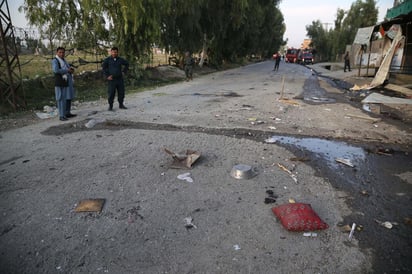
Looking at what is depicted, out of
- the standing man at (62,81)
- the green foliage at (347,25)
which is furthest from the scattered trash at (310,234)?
the green foliage at (347,25)

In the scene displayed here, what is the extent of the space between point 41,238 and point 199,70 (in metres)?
22.5

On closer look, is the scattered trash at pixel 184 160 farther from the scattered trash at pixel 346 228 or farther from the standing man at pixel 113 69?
the standing man at pixel 113 69

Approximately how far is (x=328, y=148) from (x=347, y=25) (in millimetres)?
49359

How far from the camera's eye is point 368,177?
3826 mm

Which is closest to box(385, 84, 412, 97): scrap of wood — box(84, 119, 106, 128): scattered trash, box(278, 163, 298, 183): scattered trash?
box(278, 163, 298, 183): scattered trash

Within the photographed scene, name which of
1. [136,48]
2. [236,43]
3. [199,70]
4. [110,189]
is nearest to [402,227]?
[110,189]

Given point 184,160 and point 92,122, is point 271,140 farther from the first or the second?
point 92,122

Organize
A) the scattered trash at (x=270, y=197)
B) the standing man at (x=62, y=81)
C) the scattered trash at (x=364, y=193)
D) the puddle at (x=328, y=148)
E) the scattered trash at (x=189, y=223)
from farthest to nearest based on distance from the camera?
the standing man at (x=62, y=81) → the puddle at (x=328, y=148) → the scattered trash at (x=364, y=193) → the scattered trash at (x=270, y=197) → the scattered trash at (x=189, y=223)

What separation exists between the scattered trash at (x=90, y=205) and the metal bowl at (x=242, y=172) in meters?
1.64

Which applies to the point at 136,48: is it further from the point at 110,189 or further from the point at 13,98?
the point at 110,189

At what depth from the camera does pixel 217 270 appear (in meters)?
2.16

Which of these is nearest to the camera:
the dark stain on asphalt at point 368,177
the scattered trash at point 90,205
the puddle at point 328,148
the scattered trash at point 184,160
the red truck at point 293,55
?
the dark stain on asphalt at point 368,177

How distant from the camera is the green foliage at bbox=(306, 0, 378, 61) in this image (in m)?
43.0

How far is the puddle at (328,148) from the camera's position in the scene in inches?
175
